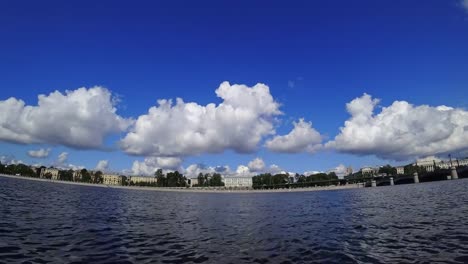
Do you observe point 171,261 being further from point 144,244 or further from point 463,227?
point 463,227

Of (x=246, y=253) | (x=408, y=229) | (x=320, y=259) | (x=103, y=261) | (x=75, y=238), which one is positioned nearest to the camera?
(x=103, y=261)

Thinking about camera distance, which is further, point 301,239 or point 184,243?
point 301,239

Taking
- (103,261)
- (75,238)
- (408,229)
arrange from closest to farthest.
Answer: (103,261)
(75,238)
(408,229)

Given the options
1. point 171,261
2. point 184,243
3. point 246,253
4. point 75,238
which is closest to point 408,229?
point 246,253

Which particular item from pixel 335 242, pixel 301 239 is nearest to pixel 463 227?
Result: pixel 335 242

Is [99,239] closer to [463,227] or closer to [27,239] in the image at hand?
[27,239]

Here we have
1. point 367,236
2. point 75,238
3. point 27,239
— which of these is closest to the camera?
point 27,239

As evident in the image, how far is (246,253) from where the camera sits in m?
20.3

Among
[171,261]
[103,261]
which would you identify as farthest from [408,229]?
[103,261]

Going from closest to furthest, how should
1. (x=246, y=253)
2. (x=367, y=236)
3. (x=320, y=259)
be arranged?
(x=320, y=259)
(x=246, y=253)
(x=367, y=236)

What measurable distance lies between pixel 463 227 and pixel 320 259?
15034mm

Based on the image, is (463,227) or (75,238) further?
(463,227)

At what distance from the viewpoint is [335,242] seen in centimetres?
2347

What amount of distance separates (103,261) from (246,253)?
8065 mm
